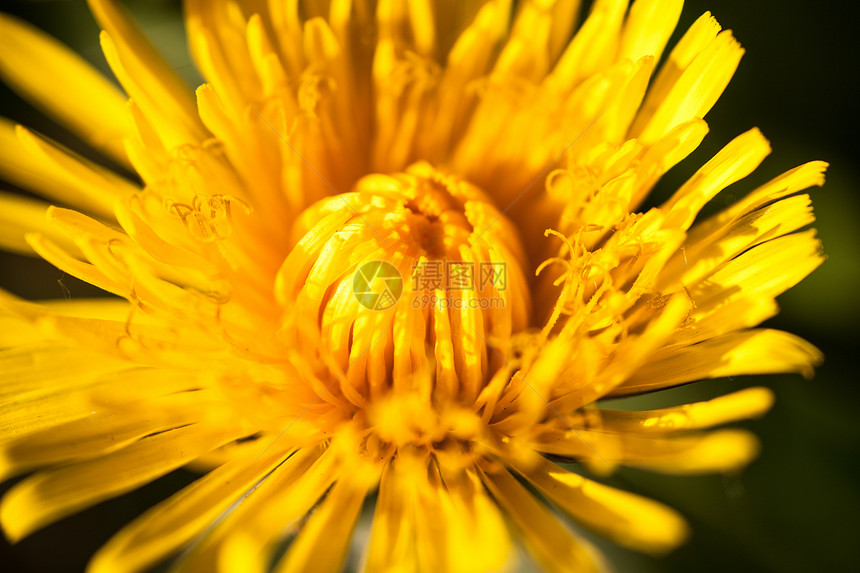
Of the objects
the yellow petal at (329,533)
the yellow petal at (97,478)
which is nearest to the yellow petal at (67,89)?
the yellow petal at (97,478)

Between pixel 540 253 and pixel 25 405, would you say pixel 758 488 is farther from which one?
pixel 25 405

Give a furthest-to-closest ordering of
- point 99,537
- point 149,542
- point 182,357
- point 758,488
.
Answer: point 99,537
point 758,488
point 182,357
point 149,542

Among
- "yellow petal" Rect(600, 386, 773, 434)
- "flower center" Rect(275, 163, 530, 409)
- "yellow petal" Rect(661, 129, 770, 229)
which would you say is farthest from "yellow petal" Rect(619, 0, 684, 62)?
"yellow petal" Rect(600, 386, 773, 434)

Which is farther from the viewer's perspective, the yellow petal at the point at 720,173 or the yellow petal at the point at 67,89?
the yellow petal at the point at 67,89

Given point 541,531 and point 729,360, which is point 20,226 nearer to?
point 541,531

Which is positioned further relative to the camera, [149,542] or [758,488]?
[758,488]

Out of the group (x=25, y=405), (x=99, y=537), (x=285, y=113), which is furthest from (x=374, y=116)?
(x=99, y=537)

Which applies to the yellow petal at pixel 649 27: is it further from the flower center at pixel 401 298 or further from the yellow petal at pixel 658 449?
the yellow petal at pixel 658 449

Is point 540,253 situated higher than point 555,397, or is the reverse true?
point 540,253

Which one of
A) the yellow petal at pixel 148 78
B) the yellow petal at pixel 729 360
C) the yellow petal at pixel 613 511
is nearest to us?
the yellow petal at pixel 613 511
